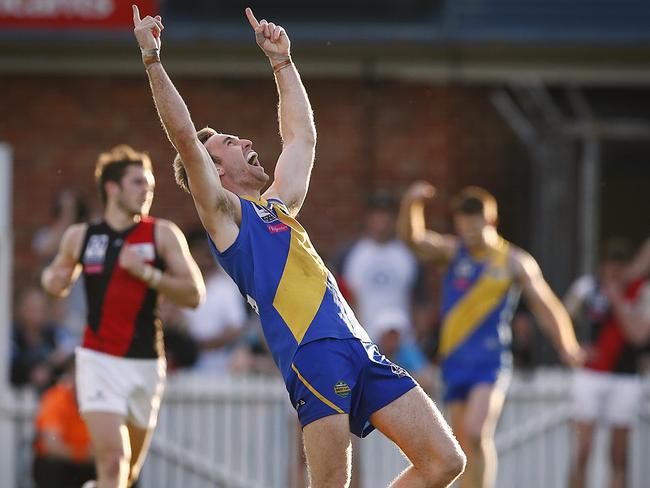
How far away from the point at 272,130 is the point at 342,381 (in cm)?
963

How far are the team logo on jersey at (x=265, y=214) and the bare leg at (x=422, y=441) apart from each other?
3.55ft

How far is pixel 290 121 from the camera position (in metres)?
8.30

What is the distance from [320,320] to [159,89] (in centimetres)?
134

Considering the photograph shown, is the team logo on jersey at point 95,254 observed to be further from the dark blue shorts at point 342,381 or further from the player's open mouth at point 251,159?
the dark blue shorts at point 342,381

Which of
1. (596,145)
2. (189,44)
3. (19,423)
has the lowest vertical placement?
(19,423)

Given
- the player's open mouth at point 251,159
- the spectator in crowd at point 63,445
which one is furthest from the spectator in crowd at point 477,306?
the player's open mouth at point 251,159

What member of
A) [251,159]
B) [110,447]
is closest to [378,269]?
[110,447]

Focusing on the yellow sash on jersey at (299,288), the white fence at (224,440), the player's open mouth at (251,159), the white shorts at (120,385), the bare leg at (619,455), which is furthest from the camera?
Answer: the bare leg at (619,455)

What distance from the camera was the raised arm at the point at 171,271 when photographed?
9.53 metres

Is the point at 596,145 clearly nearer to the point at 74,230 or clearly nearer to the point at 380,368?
the point at 74,230

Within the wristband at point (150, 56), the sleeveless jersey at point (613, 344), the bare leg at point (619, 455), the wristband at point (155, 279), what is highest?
the wristband at point (150, 56)

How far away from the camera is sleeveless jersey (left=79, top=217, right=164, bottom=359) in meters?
9.59

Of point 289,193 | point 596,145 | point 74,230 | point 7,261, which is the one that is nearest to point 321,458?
point 289,193

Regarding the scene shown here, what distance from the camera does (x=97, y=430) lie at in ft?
30.6
